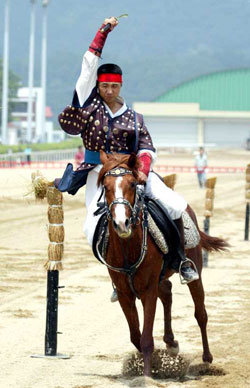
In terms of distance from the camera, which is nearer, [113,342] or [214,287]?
[113,342]

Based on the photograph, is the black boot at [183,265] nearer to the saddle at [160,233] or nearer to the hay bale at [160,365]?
the saddle at [160,233]

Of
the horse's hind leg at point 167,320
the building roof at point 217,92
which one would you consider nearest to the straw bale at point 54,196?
the horse's hind leg at point 167,320

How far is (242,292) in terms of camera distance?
13.5m

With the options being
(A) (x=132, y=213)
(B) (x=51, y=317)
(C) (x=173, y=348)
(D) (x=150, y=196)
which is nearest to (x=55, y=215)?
(B) (x=51, y=317)

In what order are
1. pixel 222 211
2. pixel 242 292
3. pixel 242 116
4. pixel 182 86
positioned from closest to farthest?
pixel 242 292, pixel 222 211, pixel 242 116, pixel 182 86

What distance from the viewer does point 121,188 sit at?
774 centimetres

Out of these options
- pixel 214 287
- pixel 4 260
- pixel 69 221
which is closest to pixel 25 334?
pixel 214 287

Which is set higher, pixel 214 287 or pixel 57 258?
pixel 57 258

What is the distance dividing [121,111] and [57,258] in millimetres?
1590

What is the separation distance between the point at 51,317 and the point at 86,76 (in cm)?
228

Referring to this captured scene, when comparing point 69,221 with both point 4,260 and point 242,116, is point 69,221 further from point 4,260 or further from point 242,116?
point 242,116

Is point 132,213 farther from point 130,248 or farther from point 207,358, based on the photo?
point 207,358

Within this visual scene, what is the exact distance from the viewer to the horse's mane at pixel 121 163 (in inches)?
312

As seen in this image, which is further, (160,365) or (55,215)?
(55,215)
